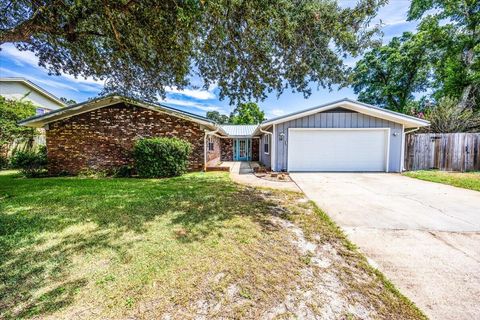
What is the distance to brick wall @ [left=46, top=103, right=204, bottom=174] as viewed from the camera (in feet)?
33.7

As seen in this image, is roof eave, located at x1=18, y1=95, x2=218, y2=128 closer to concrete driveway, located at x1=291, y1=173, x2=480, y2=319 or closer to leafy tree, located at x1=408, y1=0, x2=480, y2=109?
concrete driveway, located at x1=291, y1=173, x2=480, y2=319

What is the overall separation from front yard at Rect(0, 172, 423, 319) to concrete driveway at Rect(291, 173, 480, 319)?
11.2 inches

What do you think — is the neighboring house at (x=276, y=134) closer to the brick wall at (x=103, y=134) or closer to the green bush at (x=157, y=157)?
the brick wall at (x=103, y=134)

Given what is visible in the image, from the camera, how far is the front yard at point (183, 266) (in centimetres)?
195

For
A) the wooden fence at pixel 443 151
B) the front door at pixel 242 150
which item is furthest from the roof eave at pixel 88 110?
the wooden fence at pixel 443 151

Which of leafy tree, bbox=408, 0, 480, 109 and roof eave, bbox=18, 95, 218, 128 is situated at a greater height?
leafy tree, bbox=408, 0, 480, 109

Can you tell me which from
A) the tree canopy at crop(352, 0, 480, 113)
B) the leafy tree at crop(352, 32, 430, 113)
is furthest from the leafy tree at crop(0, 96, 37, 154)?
the leafy tree at crop(352, 32, 430, 113)

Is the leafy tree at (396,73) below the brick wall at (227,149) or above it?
above

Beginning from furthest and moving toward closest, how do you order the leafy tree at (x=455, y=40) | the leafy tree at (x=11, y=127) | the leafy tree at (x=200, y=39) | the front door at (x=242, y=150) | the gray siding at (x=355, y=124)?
the front door at (x=242, y=150), the leafy tree at (x=455, y=40), the leafy tree at (x=11, y=127), the gray siding at (x=355, y=124), the leafy tree at (x=200, y=39)

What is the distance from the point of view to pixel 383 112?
1003 centimetres

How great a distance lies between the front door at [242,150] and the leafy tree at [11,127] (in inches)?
549

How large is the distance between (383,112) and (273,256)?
10.2 metres

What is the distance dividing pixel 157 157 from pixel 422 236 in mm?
8890

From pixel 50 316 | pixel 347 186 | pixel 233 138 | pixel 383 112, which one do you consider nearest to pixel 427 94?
pixel 383 112
